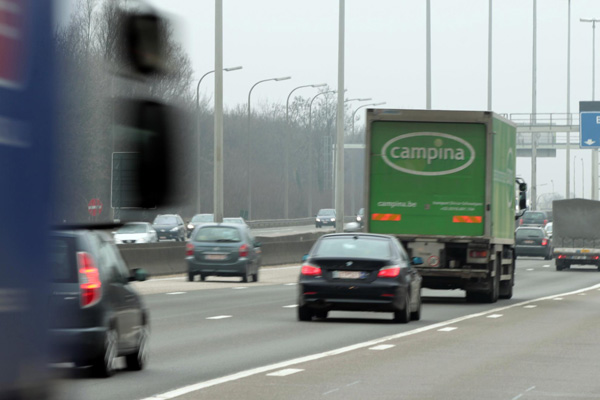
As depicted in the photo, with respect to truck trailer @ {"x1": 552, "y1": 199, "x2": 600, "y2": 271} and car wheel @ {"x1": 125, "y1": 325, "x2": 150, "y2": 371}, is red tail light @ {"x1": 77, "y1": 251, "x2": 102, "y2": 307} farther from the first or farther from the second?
truck trailer @ {"x1": 552, "y1": 199, "x2": 600, "y2": 271}

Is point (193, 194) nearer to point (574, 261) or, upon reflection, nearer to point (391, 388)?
point (391, 388)

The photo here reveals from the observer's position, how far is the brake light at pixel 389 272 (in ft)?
68.7

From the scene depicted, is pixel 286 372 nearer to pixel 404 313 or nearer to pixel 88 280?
pixel 88 280

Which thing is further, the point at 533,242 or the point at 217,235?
the point at 533,242

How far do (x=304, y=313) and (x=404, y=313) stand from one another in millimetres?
1454

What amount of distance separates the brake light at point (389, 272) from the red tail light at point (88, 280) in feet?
29.8

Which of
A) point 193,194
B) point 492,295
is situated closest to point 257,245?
point 492,295

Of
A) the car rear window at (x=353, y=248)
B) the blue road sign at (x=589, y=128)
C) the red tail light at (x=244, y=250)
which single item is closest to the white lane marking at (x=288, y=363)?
the car rear window at (x=353, y=248)

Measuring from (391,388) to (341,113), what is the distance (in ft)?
130

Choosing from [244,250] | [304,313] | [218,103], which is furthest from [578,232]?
[304,313]

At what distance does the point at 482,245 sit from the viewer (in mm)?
27125

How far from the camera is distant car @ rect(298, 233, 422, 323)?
68.4 ft

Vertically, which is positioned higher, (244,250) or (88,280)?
(88,280)

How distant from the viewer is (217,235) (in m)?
36.0
